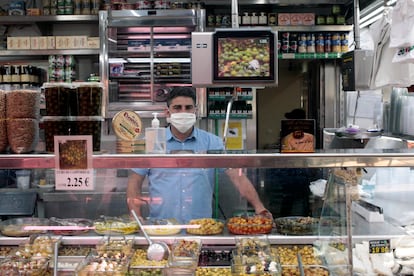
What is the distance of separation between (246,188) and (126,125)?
116cm

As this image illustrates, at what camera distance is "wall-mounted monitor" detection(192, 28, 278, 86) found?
80.7 inches

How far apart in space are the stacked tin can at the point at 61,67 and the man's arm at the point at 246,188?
3017mm

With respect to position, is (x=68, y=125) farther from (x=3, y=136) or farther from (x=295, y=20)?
(x=295, y=20)

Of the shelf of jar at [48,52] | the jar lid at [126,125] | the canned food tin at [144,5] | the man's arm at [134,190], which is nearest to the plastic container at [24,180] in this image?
the shelf of jar at [48,52]

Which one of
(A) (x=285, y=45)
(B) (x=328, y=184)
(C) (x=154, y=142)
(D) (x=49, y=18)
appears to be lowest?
(B) (x=328, y=184)

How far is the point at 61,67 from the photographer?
17.6 ft

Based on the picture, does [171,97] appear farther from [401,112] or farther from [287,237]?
[401,112]

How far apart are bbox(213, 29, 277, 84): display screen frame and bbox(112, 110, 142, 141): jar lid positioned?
0.37 metres

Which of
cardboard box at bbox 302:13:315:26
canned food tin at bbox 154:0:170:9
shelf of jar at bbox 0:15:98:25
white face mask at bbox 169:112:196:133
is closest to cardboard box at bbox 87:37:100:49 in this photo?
shelf of jar at bbox 0:15:98:25

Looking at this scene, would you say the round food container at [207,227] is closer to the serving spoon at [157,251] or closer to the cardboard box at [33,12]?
the serving spoon at [157,251]

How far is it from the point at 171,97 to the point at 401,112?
2.53 m

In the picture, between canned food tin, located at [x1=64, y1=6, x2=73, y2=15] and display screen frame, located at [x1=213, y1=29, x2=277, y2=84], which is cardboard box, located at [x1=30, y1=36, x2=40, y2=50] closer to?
canned food tin, located at [x1=64, y1=6, x2=73, y2=15]

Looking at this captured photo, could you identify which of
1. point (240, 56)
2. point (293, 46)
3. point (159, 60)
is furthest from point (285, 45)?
point (240, 56)

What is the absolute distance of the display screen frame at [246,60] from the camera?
2049 millimetres
